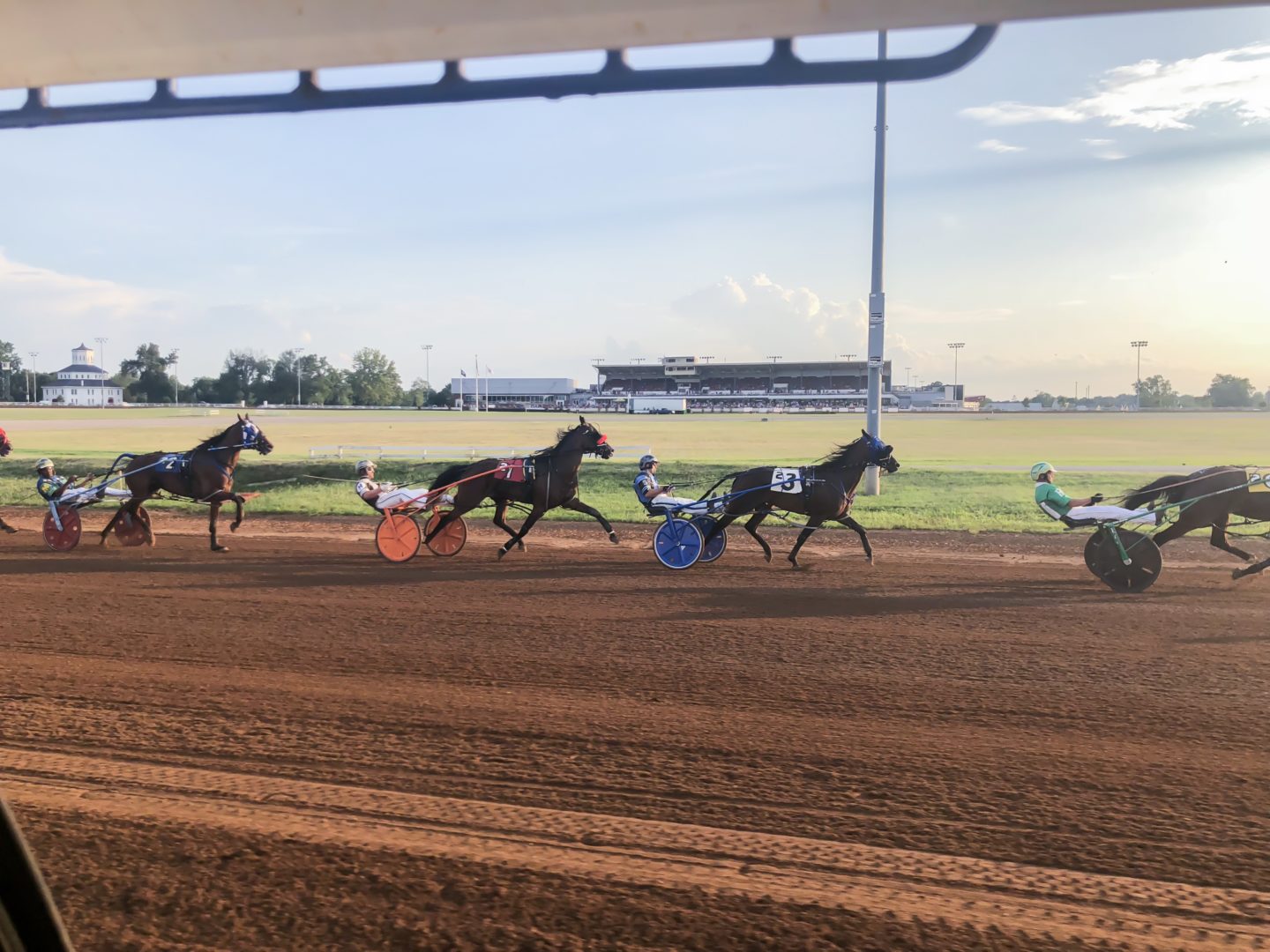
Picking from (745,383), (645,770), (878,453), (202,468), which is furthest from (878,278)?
(745,383)

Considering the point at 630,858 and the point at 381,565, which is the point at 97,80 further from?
the point at 381,565

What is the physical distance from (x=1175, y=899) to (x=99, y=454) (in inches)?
1139

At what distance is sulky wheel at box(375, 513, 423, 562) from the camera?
35.0 feet

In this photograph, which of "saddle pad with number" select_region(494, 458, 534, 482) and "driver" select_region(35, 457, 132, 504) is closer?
"saddle pad with number" select_region(494, 458, 534, 482)

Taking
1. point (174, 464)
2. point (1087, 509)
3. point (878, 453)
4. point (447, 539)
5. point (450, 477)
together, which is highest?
point (878, 453)

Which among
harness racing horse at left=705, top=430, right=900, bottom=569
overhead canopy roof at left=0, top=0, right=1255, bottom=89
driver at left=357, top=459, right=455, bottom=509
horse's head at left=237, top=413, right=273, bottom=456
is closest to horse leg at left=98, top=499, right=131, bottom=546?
horse's head at left=237, top=413, right=273, bottom=456

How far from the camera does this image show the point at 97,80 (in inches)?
93.6

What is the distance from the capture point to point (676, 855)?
3396 mm

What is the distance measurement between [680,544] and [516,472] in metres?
2.27

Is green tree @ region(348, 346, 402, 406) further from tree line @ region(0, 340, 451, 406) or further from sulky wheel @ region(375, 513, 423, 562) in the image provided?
sulky wheel @ region(375, 513, 423, 562)

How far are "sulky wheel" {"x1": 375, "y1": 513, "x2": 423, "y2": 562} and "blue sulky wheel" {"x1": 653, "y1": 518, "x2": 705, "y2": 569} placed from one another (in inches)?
114

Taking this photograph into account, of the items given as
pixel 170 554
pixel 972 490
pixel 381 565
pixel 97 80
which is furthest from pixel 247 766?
pixel 972 490

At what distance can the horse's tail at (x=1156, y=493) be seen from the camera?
912 cm

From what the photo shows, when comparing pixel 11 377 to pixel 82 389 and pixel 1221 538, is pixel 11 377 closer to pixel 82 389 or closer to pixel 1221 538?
pixel 82 389
